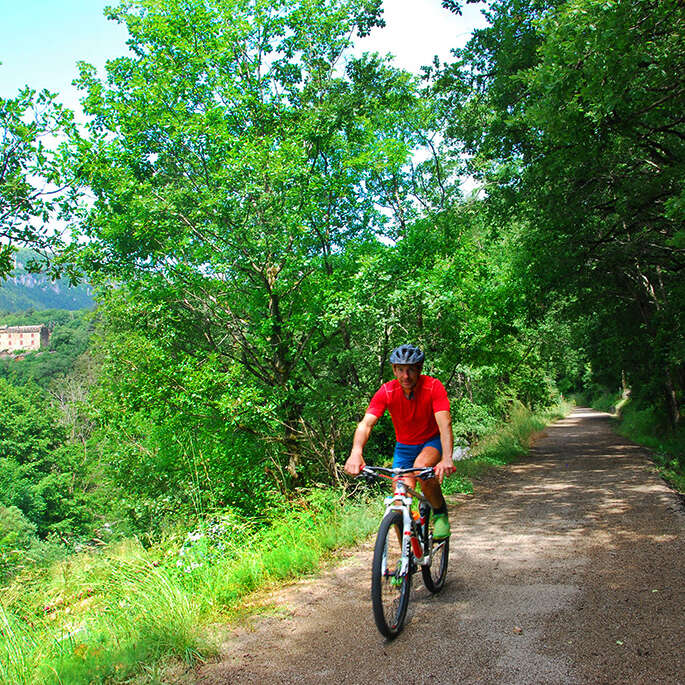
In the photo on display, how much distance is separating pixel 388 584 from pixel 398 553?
1.70ft

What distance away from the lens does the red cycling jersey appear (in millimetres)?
4562

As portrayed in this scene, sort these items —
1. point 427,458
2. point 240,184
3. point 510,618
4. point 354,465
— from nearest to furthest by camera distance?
Answer: point 354,465, point 510,618, point 427,458, point 240,184

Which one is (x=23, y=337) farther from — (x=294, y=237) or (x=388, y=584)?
(x=388, y=584)

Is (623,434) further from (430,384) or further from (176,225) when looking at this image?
(430,384)

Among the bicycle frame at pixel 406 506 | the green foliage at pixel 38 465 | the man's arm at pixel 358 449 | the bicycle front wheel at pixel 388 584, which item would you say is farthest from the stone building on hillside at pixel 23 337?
the bicycle front wheel at pixel 388 584

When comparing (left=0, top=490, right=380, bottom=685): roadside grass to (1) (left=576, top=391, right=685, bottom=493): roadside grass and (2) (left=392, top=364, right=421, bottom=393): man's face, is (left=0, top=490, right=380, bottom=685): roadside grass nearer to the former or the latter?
(2) (left=392, top=364, right=421, bottom=393): man's face

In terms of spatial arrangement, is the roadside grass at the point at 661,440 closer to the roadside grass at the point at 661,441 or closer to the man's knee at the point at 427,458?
the roadside grass at the point at 661,441

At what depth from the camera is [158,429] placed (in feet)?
49.4

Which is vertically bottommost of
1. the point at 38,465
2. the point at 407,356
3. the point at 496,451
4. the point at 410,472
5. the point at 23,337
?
the point at 38,465

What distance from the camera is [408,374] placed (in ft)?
14.6

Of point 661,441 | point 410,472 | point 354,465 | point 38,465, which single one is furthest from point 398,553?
point 38,465

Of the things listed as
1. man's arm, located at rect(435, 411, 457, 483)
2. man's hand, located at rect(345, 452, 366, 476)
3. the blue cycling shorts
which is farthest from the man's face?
man's hand, located at rect(345, 452, 366, 476)

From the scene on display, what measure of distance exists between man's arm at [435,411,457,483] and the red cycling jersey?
18 centimetres

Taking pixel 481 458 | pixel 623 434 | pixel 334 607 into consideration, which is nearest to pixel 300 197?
pixel 481 458
